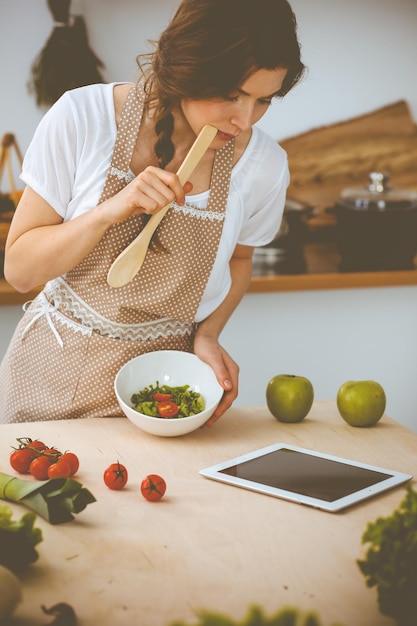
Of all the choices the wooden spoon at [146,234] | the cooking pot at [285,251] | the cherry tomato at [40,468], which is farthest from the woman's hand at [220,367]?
the cooking pot at [285,251]

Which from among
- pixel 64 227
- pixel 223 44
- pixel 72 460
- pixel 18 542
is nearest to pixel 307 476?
pixel 72 460

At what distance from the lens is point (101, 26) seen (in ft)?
8.91

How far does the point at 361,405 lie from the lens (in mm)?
1455

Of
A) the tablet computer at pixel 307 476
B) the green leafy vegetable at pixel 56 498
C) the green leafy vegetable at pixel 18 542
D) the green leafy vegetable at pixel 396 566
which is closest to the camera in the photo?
the green leafy vegetable at pixel 396 566

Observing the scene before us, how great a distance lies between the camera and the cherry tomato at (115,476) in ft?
3.80

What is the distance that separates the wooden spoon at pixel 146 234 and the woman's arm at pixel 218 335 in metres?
0.25

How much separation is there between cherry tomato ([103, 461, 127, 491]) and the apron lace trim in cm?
45

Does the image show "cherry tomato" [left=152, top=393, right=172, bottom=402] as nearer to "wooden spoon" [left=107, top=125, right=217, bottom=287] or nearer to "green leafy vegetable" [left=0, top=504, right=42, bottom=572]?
"wooden spoon" [left=107, top=125, right=217, bottom=287]

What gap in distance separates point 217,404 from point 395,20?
2.14m

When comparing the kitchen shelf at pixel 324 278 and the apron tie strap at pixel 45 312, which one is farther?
the kitchen shelf at pixel 324 278

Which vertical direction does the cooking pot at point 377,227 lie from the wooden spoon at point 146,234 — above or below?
below

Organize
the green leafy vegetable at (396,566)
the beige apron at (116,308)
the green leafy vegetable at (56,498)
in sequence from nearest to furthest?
1. the green leafy vegetable at (396,566)
2. the green leafy vegetable at (56,498)
3. the beige apron at (116,308)

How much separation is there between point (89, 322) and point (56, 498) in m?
0.59

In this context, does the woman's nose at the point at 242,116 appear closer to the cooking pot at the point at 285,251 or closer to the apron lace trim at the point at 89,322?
the apron lace trim at the point at 89,322
